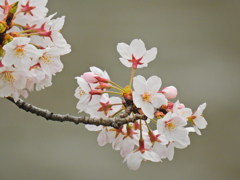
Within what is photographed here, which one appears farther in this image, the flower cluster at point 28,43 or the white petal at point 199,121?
Answer: the white petal at point 199,121

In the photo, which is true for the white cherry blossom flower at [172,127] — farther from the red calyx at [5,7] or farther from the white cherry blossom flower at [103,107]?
the red calyx at [5,7]

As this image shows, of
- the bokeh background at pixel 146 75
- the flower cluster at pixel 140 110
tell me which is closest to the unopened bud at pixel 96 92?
the flower cluster at pixel 140 110

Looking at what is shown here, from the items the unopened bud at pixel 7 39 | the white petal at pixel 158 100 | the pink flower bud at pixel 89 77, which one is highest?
the unopened bud at pixel 7 39

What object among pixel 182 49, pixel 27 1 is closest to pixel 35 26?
pixel 27 1

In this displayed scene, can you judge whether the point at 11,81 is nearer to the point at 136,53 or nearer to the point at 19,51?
the point at 19,51

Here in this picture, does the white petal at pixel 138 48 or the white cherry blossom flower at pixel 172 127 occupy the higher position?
the white petal at pixel 138 48

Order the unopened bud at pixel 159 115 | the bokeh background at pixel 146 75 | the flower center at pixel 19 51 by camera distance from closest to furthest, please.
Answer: the flower center at pixel 19 51 → the unopened bud at pixel 159 115 → the bokeh background at pixel 146 75

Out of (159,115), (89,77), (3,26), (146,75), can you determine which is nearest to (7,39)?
(3,26)

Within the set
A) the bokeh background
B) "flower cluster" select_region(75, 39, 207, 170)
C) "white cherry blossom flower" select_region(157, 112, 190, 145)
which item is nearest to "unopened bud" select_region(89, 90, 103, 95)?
"flower cluster" select_region(75, 39, 207, 170)
